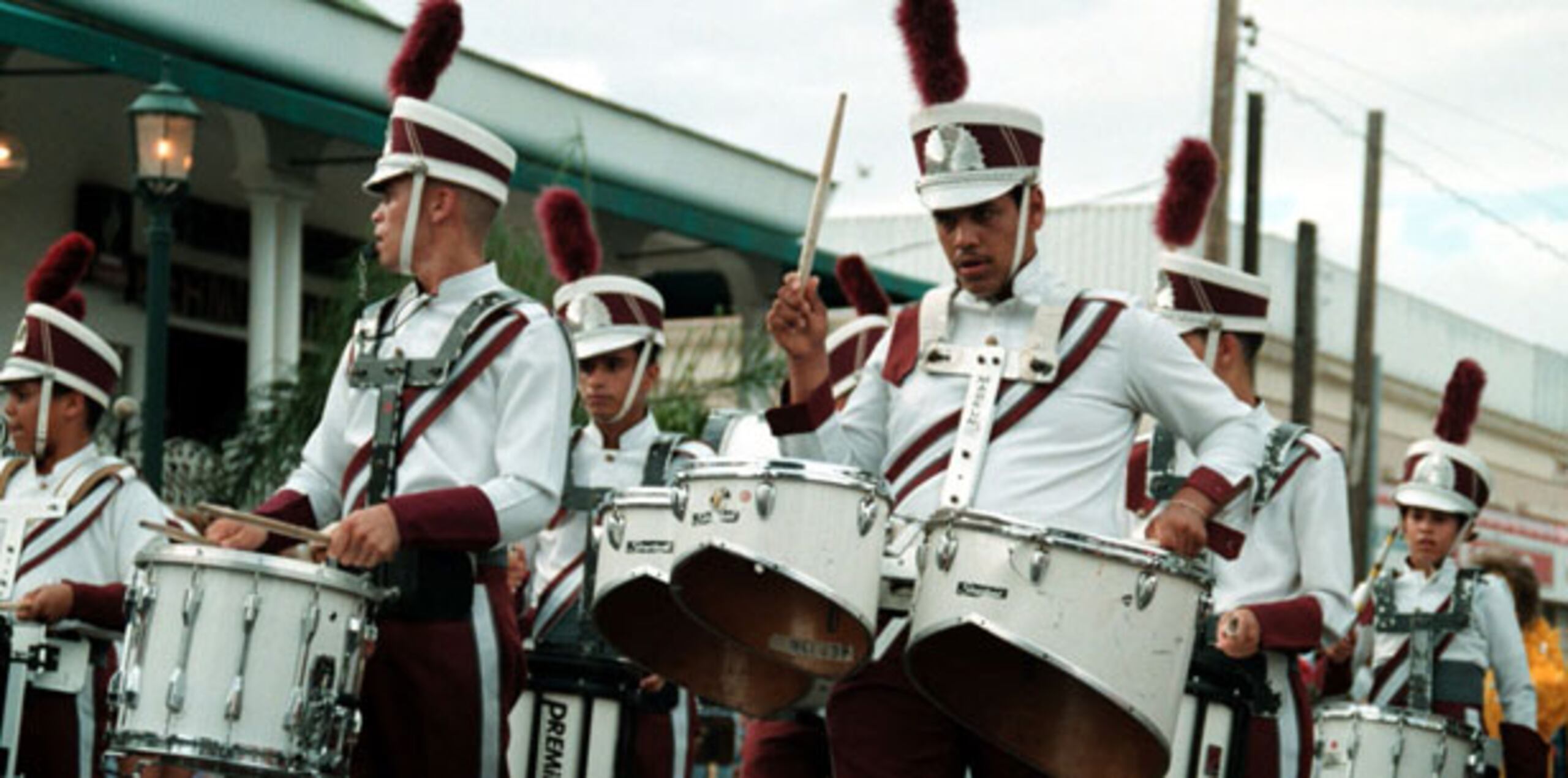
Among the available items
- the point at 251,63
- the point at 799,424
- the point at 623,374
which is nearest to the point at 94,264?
the point at 251,63

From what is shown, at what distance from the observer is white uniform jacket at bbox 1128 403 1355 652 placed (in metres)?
8.14

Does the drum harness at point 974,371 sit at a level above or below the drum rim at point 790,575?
above

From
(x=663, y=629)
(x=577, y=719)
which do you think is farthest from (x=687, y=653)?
(x=577, y=719)

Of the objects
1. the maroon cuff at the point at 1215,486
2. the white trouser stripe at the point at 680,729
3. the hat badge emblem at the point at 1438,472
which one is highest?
the hat badge emblem at the point at 1438,472

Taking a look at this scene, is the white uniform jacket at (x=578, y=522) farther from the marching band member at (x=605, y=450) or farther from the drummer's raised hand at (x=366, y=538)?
the drummer's raised hand at (x=366, y=538)

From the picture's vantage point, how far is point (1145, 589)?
5.49m

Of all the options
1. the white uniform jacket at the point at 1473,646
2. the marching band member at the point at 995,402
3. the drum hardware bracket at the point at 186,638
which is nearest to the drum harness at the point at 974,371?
the marching band member at the point at 995,402

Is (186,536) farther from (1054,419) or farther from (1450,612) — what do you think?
(1450,612)

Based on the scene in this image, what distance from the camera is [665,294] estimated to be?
29.7 m

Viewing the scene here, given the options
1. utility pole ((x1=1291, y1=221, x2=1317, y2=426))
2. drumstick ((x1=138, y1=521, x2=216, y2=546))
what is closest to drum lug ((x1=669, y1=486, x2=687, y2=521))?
drumstick ((x1=138, y1=521, x2=216, y2=546))

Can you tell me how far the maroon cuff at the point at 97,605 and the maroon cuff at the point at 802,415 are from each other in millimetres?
3748

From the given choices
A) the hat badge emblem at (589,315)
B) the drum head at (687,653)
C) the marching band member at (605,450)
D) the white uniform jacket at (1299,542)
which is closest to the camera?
the drum head at (687,653)

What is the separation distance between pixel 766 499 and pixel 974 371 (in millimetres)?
821

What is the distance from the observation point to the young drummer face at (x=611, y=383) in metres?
10.2
